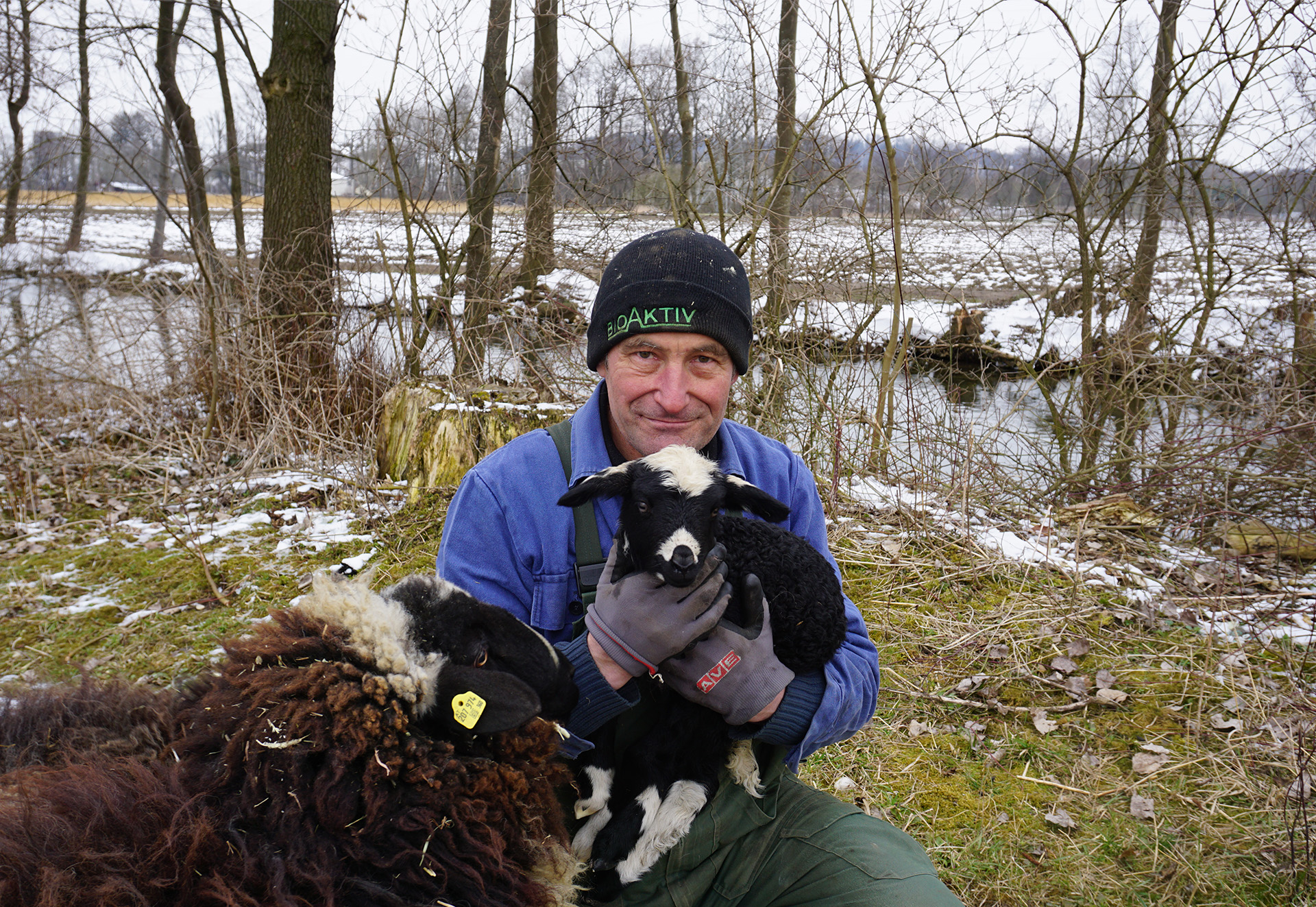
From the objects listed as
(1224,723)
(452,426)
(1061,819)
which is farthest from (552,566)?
(452,426)

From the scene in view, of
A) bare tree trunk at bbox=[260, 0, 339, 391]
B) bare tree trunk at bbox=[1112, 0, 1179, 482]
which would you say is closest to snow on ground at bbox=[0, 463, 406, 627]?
bare tree trunk at bbox=[260, 0, 339, 391]

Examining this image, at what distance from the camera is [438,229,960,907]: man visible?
2.04 metres

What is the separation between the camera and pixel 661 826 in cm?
210

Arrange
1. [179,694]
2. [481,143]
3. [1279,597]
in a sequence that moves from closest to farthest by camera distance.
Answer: [179,694] < [1279,597] < [481,143]

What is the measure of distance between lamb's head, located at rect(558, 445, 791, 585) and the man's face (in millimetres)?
108

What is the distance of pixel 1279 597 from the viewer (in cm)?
479

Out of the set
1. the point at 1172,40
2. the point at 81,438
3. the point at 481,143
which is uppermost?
the point at 1172,40

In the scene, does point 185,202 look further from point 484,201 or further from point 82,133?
point 484,201

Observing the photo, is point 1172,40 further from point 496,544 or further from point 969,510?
point 496,544

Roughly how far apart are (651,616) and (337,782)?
86cm

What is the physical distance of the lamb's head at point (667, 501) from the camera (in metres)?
2.16

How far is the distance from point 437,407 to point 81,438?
14.9ft

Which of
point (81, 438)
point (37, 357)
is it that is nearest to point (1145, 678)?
point (81, 438)

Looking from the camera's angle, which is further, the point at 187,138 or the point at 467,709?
the point at 187,138
